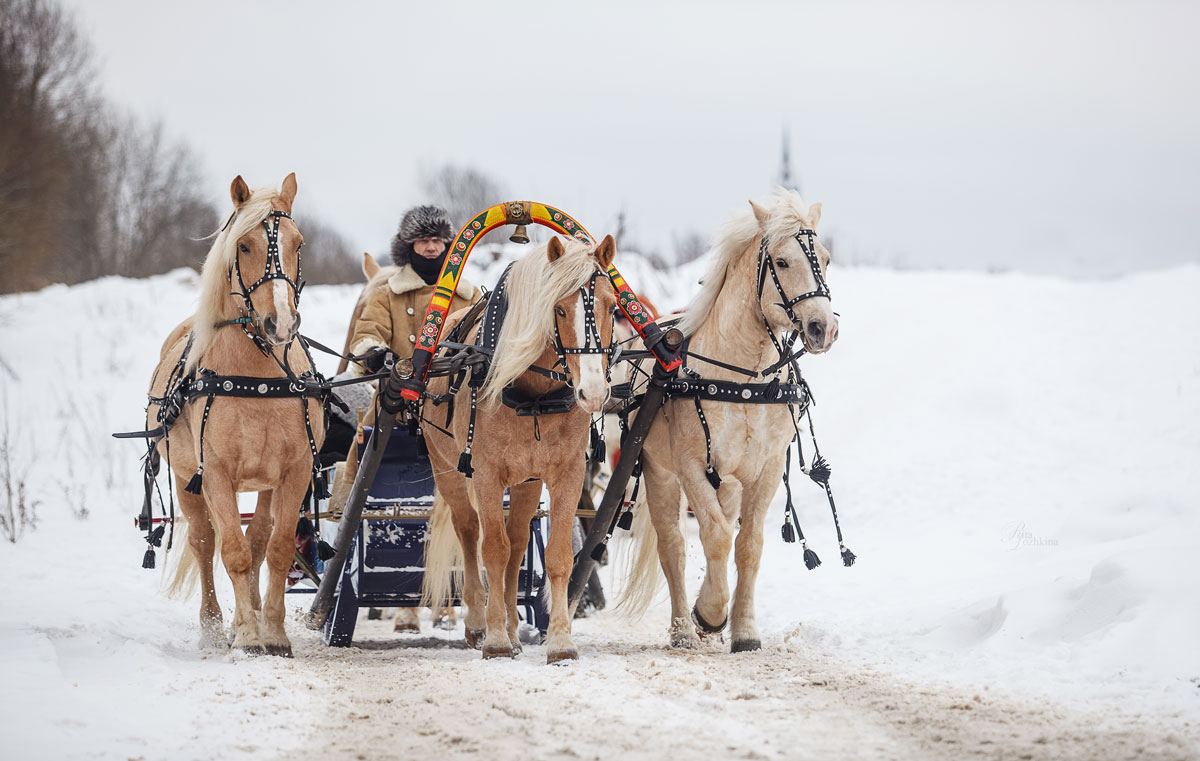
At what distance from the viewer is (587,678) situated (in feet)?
15.3

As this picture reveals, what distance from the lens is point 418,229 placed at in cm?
696

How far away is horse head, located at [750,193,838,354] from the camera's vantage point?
16.7 ft

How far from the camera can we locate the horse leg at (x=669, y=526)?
599 cm

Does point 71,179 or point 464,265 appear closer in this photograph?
point 464,265

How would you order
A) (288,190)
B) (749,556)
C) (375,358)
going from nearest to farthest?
(288,190) < (749,556) < (375,358)

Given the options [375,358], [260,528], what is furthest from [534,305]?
[260,528]

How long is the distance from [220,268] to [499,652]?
2.31 metres

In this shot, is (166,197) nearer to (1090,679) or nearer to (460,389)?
→ (460,389)

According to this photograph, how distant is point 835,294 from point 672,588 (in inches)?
608

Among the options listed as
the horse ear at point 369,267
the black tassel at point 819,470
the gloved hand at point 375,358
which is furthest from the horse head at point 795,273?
the horse ear at point 369,267

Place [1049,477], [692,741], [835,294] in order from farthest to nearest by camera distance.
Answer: [835,294] → [1049,477] → [692,741]

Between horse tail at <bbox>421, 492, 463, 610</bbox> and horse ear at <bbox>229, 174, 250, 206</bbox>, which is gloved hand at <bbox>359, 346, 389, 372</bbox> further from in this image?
horse ear at <bbox>229, 174, 250, 206</bbox>

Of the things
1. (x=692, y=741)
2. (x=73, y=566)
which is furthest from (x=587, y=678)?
(x=73, y=566)

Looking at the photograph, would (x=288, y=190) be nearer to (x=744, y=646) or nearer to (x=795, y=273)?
(x=795, y=273)
